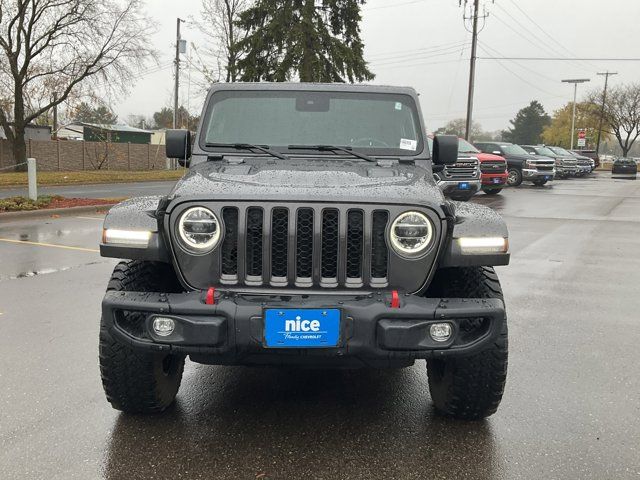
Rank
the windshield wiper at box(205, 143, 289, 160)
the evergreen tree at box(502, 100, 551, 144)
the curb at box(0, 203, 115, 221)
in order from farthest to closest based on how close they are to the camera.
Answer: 1. the evergreen tree at box(502, 100, 551, 144)
2. the curb at box(0, 203, 115, 221)
3. the windshield wiper at box(205, 143, 289, 160)

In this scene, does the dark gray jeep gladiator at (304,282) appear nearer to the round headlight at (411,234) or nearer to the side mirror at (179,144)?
the round headlight at (411,234)

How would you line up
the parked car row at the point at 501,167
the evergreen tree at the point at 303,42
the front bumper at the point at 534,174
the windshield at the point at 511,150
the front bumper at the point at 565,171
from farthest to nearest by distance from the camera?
1. the front bumper at the point at 565,171
2. the evergreen tree at the point at 303,42
3. the windshield at the point at 511,150
4. the front bumper at the point at 534,174
5. the parked car row at the point at 501,167

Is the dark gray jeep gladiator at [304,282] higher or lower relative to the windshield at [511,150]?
lower

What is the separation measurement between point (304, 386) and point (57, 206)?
1188 cm

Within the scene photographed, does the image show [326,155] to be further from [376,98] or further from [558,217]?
[558,217]

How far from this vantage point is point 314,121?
4.21 m

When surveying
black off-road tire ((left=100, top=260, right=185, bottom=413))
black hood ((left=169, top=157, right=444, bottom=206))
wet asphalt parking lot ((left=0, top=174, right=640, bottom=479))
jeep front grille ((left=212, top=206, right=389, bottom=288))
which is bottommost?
wet asphalt parking lot ((left=0, top=174, right=640, bottom=479))

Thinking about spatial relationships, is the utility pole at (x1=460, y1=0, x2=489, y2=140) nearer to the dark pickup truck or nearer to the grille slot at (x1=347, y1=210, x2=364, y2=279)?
the dark pickup truck

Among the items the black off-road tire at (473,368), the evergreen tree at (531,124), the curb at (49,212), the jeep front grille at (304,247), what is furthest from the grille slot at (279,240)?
the evergreen tree at (531,124)

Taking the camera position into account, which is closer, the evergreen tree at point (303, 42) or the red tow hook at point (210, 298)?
the red tow hook at point (210, 298)

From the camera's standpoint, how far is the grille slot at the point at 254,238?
287 cm

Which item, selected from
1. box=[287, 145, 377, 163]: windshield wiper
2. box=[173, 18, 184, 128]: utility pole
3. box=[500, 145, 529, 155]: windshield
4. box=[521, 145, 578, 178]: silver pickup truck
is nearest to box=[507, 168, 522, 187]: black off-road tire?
box=[500, 145, 529, 155]: windshield

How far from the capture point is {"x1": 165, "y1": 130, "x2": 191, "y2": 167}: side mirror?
420 centimetres

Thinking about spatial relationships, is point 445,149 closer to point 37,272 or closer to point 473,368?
point 473,368
